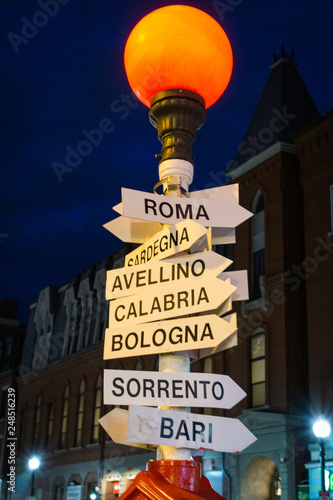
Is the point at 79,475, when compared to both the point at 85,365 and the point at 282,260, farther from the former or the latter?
the point at 282,260

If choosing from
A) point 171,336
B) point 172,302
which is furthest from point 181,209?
point 171,336

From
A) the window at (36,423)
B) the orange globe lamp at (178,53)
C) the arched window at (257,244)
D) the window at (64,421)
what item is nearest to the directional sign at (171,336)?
the orange globe lamp at (178,53)

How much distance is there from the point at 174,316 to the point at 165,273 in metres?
0.31

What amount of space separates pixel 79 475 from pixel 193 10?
31039mm

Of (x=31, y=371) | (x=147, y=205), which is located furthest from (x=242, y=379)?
(x=31, y=371)

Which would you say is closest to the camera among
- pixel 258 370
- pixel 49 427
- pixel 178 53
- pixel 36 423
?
pixel 178 53

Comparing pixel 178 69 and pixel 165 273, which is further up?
pixel 178 69

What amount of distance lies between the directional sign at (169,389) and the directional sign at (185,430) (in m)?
0.11

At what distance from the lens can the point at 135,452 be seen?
27.9 m

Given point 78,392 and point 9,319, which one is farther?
point 9,319

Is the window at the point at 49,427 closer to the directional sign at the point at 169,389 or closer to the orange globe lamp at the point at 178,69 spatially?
the orange globe lamp at the point at 178,69

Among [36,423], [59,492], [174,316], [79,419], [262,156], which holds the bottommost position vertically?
[59,492]

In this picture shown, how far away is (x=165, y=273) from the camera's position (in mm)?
4148

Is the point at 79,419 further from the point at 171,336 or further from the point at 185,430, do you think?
the point at 185,430
